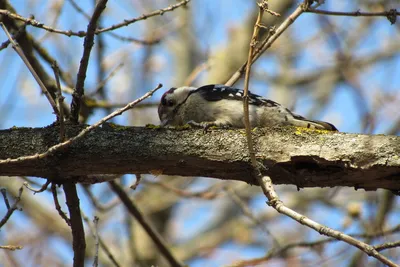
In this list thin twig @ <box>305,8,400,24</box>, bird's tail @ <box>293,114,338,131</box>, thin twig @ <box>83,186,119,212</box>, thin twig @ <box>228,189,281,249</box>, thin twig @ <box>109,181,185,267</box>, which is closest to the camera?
thin twig @ <box>305,8,400,24</box>

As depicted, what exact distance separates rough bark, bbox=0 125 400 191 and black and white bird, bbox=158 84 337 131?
2.22 ft

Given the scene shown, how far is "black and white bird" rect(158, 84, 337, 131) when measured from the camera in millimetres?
3955

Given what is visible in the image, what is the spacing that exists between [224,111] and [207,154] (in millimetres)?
1268

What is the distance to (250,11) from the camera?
8.27m

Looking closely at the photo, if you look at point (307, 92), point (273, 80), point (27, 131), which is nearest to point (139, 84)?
point (273, 80)

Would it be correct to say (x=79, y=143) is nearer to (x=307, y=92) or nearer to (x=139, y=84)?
(x=139, y=84)

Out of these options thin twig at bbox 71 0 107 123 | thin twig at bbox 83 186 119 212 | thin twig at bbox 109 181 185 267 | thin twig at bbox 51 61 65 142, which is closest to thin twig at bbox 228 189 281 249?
thin twig at bbox 109 181 185 267

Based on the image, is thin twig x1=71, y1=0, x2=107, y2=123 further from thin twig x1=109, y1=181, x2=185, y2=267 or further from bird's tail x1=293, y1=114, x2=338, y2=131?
bird's tail x1=293, y1=114, x2=338, y2=131

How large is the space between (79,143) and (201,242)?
7.48 m

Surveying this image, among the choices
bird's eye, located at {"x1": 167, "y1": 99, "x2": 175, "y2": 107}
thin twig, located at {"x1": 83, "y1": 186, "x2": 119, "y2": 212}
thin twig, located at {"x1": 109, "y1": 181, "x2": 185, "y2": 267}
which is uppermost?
bird's eye, located at {"x1": 167, "y1": 99, "x2": 175, "y2": 107}

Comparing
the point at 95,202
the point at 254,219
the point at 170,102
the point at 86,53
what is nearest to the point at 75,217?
the point at 86,53

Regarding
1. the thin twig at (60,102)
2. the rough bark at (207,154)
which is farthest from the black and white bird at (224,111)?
the thin twig at (60,102)

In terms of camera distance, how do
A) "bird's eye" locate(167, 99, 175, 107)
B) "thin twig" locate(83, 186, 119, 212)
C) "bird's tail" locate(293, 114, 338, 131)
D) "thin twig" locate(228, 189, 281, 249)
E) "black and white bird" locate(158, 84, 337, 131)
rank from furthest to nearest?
"thin twig" locate(83, 186, 119, 212) < "bird's eye" locate(167, 99, 175, 107) < "thin twig" locate(228, 189, 281, 249) < "black and white bird" locate(158, 84, 337, 131) < "bird's tail" locate(293, 114, 338, 131)

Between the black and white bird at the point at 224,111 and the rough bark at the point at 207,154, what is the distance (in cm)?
68
